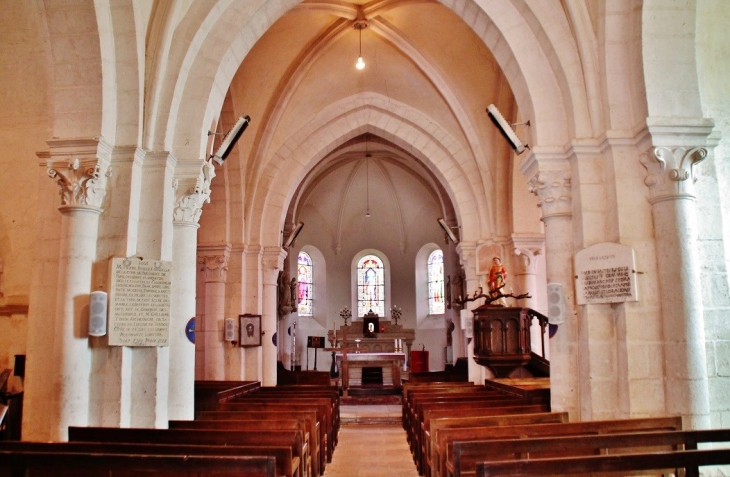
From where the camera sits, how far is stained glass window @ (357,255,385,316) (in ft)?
80.8

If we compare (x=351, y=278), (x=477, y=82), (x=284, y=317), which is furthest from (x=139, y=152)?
(x=351, y=278)

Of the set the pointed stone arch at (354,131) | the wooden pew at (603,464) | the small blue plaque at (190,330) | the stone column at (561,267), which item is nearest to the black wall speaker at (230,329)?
the pointed stone arch at (354,131)

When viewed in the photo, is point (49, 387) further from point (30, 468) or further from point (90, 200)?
point (30, 468)

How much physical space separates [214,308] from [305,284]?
1143 centimetres

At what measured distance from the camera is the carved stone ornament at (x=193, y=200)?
7785mm

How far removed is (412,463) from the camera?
881 cm

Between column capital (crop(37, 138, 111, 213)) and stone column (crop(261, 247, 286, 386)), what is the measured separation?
7.42 metres

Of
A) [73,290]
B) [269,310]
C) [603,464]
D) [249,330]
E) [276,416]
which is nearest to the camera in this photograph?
[603,464]

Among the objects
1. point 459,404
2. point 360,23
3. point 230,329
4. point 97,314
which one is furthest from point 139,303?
point 360,23

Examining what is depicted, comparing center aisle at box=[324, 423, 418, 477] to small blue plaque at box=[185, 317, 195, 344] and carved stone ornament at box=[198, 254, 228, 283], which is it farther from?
carved stone ornament at box=[198, 254, 228, 283]

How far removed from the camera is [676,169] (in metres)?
6.32

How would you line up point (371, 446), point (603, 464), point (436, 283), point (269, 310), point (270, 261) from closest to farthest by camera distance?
point (603, 464)
point (371, 446)
point (270, 261)
point (269, 310)
point (436, 283)

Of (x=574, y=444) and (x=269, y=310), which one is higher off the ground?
(x=269, y=310)

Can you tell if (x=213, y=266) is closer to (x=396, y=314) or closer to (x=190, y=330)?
(x=190, y=330)
